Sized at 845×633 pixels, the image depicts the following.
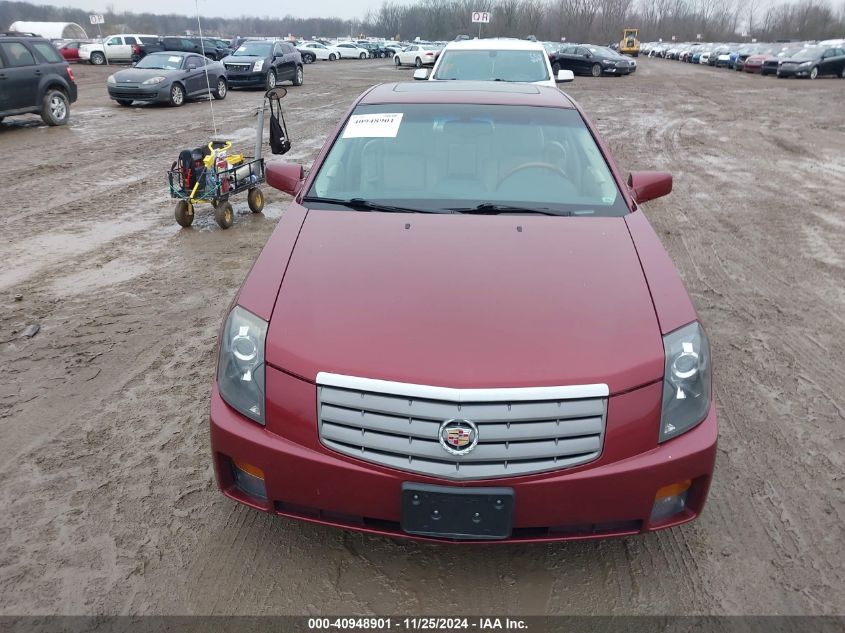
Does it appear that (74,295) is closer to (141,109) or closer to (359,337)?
(359,337)

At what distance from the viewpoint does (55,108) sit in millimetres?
13430

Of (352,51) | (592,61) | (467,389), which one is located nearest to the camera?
(467,389)

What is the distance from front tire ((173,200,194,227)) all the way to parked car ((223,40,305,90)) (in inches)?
589

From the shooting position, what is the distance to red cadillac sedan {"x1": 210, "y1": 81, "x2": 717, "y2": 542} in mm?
2145

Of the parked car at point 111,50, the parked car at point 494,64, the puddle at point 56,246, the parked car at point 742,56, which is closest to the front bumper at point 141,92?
the parked car at point 494,64

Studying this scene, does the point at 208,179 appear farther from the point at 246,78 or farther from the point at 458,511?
Result: the point at 246,78

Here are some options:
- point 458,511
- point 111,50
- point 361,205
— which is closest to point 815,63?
point 361,205

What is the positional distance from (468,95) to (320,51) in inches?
1731

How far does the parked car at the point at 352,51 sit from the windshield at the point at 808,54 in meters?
30.4

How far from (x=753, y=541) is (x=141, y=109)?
17.5m

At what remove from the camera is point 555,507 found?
218 centimetres

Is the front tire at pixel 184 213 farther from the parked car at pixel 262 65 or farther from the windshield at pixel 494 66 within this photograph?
the parked car at pixel 262 65

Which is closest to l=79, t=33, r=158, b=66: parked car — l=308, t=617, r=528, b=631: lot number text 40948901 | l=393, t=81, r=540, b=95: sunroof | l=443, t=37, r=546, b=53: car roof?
l=443, t=37, r=546, b=53: car roof

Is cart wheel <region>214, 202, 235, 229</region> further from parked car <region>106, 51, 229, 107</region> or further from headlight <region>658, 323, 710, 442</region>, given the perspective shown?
parked car <region>106, 51, 229, 107</region>
